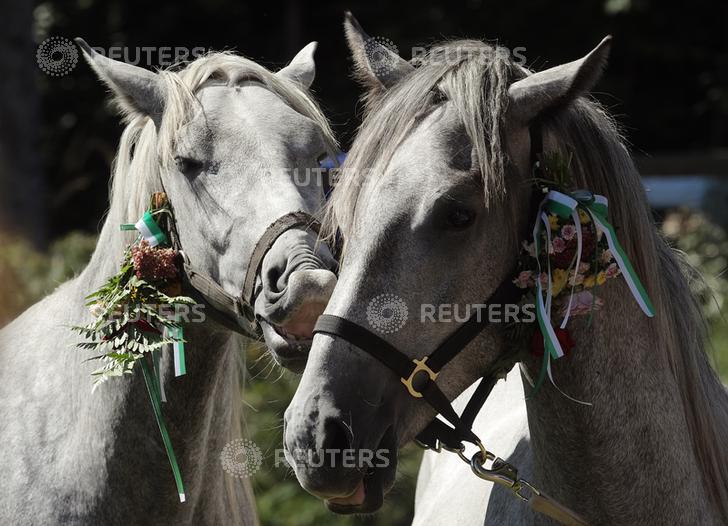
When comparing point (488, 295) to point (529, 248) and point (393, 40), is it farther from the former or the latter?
point (393, 40)

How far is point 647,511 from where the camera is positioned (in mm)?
2633

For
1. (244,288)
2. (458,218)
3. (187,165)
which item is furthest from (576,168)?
(187,165)

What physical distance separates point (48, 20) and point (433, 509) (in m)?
10.9

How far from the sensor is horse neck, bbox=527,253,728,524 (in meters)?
2.62

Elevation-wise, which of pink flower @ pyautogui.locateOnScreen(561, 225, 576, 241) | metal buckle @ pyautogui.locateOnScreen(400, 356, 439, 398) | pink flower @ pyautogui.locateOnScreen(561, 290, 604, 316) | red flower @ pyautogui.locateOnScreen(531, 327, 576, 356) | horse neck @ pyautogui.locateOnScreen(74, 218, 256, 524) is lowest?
horse neck @ pyautogui.locateOnScreen(74, 218, 256, 524)

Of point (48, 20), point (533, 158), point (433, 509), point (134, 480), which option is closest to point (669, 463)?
Answer: point (533, 158)

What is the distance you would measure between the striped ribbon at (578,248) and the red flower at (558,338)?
0.02m

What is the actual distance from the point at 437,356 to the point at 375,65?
39.0 inches

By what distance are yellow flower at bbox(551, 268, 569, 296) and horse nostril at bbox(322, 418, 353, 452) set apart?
685 mm

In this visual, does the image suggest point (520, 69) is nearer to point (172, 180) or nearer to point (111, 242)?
point (172, 180)

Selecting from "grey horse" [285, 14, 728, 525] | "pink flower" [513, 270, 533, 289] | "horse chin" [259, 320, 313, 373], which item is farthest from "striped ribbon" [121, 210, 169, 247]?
"pink flower" [513, 270, 533, 289]

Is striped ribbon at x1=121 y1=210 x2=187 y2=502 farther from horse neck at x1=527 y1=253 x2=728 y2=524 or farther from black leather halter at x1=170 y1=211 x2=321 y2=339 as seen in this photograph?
horse neck at x1=527 y1=253 x2=728 y2=524

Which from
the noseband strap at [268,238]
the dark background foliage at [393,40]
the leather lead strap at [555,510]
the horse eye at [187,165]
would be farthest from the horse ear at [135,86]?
the dark background foliage at [393,40]

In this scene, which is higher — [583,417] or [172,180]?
[172,180]
